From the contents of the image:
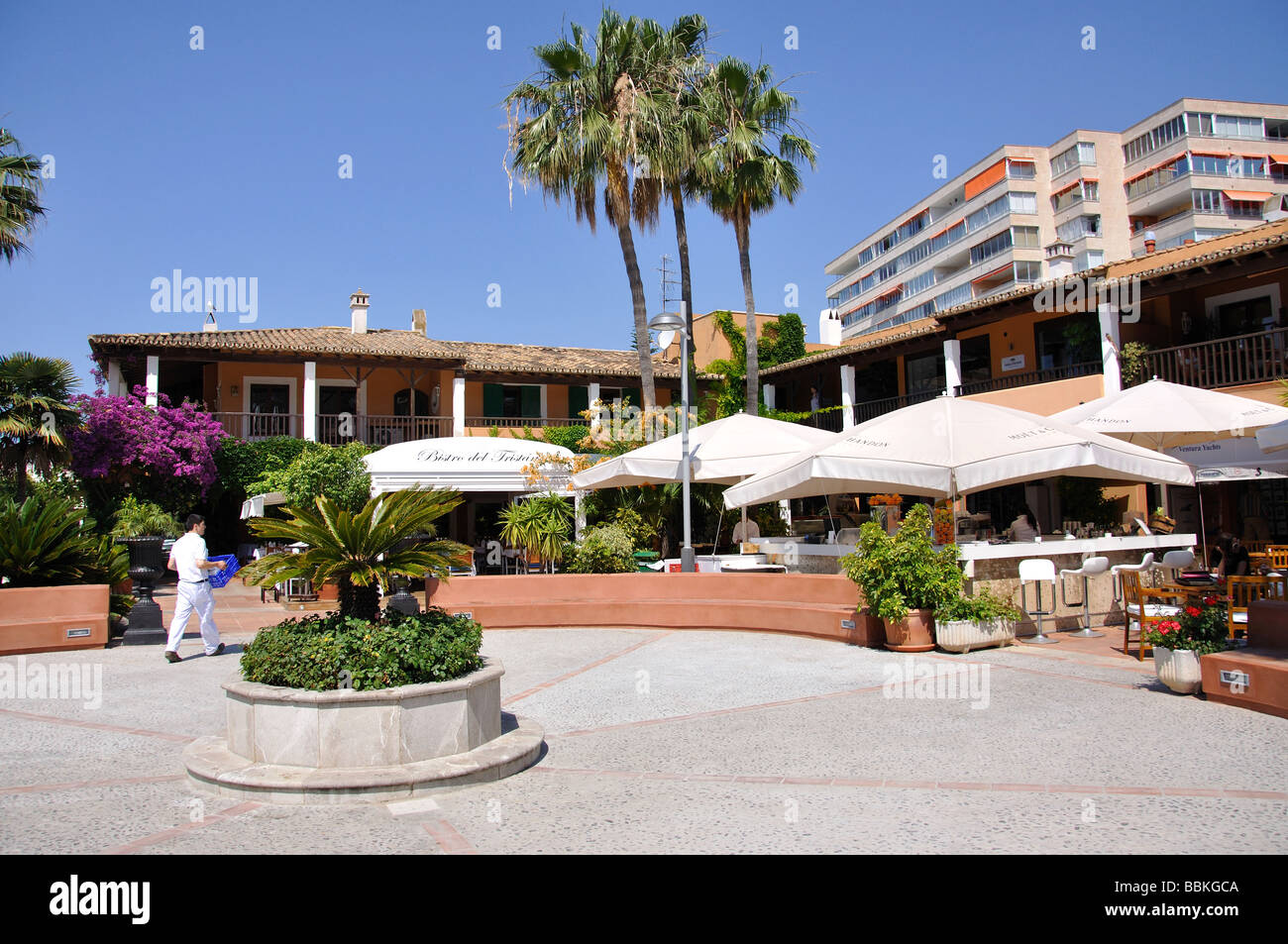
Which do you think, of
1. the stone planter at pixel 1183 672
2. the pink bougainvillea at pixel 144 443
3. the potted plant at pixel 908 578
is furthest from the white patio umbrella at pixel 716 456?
the pink bougainvillea at pixel 144 443

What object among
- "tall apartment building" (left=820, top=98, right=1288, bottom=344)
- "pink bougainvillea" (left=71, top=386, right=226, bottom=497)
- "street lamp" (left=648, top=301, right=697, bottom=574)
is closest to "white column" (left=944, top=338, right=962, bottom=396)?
"street lamp" (left=648, top=301, right=697, bottom=574)

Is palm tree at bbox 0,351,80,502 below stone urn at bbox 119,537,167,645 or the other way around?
the other way around

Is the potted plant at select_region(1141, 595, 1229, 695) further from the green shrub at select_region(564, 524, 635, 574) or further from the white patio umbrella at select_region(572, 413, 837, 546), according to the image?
the green shrub at select_region(564, 524, 635, 574)

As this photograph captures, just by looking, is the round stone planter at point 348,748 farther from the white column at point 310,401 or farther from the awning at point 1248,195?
the awning at point 1248,195

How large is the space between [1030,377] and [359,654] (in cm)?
2125

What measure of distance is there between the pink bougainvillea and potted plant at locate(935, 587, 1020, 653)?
19.4 meters

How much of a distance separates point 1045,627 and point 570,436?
743 inches

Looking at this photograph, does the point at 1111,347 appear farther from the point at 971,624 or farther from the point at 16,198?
the point at 16,198

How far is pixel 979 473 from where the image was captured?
10352mm

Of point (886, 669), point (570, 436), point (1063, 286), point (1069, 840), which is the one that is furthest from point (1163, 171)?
point (1069, 840)

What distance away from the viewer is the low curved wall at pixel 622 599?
12.2 m

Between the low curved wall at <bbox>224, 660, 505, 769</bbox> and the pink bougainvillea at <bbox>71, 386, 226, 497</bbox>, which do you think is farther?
the pink bougainvillea at <bbox>71, 386, 226, 497</bbox>

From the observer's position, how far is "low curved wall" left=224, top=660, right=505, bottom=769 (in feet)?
17.8

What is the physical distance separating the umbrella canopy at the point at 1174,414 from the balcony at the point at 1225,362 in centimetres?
470
